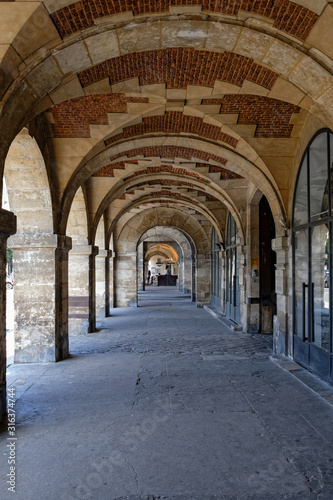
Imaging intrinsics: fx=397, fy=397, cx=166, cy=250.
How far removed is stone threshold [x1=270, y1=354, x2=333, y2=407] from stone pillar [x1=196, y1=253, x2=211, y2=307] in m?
9.98

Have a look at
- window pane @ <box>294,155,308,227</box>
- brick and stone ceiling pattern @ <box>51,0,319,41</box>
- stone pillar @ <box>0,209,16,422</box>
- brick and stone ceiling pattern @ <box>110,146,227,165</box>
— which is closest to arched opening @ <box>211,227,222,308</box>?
brick and stone ceiling pattern @ <box>110,146,227,165</box>

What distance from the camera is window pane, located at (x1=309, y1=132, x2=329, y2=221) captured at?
5689 mm

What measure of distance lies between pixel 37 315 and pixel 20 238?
→ 1.36 m

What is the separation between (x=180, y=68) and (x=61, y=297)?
14.4ft

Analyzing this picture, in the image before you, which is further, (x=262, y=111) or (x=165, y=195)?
(x=165, y=195)

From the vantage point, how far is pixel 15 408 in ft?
14.9

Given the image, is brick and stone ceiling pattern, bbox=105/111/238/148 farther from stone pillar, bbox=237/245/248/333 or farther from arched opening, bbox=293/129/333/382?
stone pillar, bbox=237/245/248/333

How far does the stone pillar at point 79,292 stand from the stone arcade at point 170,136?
1.3 inches

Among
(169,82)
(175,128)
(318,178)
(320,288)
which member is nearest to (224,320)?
(320,288)

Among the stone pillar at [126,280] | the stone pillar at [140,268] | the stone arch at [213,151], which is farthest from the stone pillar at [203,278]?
the stone arch at [213,151]

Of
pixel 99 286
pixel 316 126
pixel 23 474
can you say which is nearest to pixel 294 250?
pixel 316 126

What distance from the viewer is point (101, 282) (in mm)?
13094

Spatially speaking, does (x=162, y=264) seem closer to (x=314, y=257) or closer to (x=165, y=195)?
(x=165, y=195)

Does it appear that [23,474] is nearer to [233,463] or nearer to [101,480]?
[101,480]
